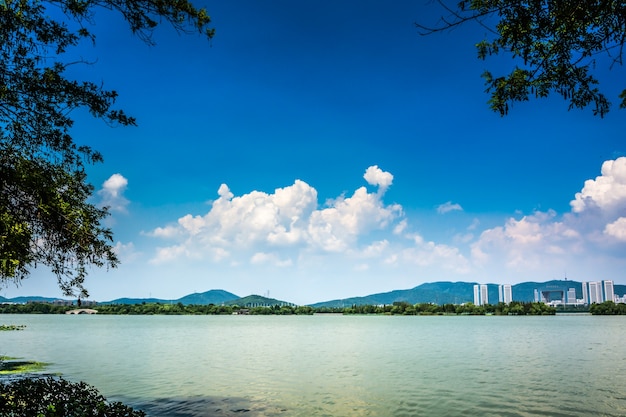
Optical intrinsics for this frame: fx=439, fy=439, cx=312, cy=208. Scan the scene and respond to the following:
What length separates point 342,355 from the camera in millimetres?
56906

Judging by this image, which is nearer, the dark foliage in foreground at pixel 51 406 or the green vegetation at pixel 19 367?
the dark foliage in foreground at pixel 51 406

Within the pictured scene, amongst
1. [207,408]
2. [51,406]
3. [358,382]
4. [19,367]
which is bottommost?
[358,382]

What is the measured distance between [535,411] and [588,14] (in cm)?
2263

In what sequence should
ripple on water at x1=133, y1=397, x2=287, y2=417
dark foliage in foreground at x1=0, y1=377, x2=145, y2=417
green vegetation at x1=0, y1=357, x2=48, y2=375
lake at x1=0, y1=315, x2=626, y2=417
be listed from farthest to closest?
green vegetation at x1=0, y1=357, x2=48, y2=375 → lake at x1=0, y1=315, x2=626, y2=417 → ripple on water at x1=133, y1=397, x2=287, y2=417 → dark foliage in foreground at x1=0, y1=377, x2=145, y2=417

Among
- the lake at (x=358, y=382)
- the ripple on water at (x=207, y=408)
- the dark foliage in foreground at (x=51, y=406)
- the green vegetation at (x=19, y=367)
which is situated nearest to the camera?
the dark foliage in foreground at (x=51, y=406)

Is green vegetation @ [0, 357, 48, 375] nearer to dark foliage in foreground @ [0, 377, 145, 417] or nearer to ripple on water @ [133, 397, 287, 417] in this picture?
ripple on water @ [133, 397, 287, 417]

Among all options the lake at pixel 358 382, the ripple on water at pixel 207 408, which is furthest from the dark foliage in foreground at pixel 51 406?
the lake at pixel 358 382

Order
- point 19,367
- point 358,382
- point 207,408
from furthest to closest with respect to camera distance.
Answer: point 19,367, point 358,382, point 207,408

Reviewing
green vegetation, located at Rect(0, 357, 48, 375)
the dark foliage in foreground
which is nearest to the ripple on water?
the dark foliage in foreground

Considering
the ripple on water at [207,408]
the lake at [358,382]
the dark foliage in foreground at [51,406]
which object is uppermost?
the dark foliage in foreground at [51,406]

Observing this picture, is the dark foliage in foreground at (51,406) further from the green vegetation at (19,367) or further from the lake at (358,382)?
the green vegetation at (19,367)

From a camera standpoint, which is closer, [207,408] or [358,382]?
[207,408]

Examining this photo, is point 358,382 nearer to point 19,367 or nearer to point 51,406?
point 51,406

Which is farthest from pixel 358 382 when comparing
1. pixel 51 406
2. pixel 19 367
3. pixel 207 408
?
pixel 19 367
